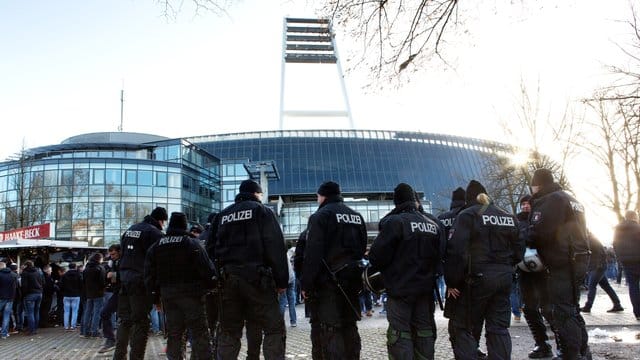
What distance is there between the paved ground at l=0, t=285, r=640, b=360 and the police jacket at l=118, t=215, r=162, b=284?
171 cm

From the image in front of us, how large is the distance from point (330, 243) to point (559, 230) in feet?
8.12

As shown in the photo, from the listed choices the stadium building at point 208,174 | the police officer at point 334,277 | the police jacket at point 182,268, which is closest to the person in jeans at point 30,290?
the police jacket at point 182,268

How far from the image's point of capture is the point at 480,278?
5.07 meters

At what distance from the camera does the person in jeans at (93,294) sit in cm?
1148

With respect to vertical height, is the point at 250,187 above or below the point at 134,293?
above

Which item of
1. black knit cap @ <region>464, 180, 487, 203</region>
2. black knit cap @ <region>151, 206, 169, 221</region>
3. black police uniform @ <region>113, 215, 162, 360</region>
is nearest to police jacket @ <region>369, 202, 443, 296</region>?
black knit cap @ <region>464, 180, 487, 203</region>

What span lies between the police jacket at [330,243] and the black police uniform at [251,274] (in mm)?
271

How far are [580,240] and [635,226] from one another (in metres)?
5.28

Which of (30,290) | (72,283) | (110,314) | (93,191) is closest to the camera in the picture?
(110,314)

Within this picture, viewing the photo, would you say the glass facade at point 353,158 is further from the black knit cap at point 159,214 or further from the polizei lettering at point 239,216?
the polizei lettering at point 239,216

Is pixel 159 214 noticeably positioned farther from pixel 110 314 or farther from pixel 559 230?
pixel 559 230

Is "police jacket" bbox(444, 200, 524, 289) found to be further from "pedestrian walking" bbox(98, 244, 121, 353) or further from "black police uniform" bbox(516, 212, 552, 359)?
"pedestrian walking" bbox(98, 244, 121, 353)

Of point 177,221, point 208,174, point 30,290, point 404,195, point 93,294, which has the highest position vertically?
point 208,174

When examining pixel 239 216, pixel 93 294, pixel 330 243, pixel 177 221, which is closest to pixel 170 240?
pixel 177 221
